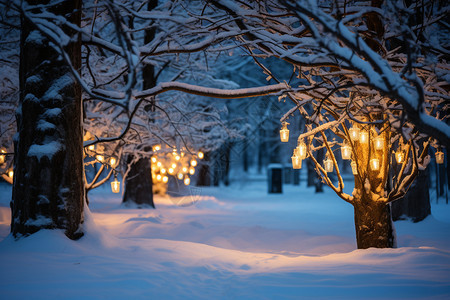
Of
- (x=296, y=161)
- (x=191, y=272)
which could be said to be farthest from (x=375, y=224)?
(x=191, y=272)

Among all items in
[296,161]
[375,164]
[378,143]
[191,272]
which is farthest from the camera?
[296,161]

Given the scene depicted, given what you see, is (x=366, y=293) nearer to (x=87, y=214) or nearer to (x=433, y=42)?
(x=433, y=42)

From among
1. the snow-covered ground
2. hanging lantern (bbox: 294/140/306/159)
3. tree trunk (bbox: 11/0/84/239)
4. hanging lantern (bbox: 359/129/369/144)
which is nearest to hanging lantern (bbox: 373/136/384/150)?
hanging lantern (bbox: 359/129/369/144)

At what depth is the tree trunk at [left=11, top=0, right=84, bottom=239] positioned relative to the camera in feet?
14.8

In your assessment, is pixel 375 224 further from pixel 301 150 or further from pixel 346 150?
pixel 301 150

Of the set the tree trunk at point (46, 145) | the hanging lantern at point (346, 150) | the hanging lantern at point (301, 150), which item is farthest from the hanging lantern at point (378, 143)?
the tree trunk at point (46, 145)

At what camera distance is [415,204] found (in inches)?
384

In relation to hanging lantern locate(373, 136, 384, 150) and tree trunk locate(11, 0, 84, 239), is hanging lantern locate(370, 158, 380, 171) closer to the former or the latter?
hanging lantern locate(373, 136, 384, 150)

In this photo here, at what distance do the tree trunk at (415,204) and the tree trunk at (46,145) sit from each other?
892 cm

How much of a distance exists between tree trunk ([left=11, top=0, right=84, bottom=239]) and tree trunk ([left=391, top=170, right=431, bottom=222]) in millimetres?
8925

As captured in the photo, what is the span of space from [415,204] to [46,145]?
9748 millimetres

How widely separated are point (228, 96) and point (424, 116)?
2.53 m

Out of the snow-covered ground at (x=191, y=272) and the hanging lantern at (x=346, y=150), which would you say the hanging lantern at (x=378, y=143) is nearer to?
the hanging lantern at (x=346, y=150)

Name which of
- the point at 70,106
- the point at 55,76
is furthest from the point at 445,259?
the point at 55,76
